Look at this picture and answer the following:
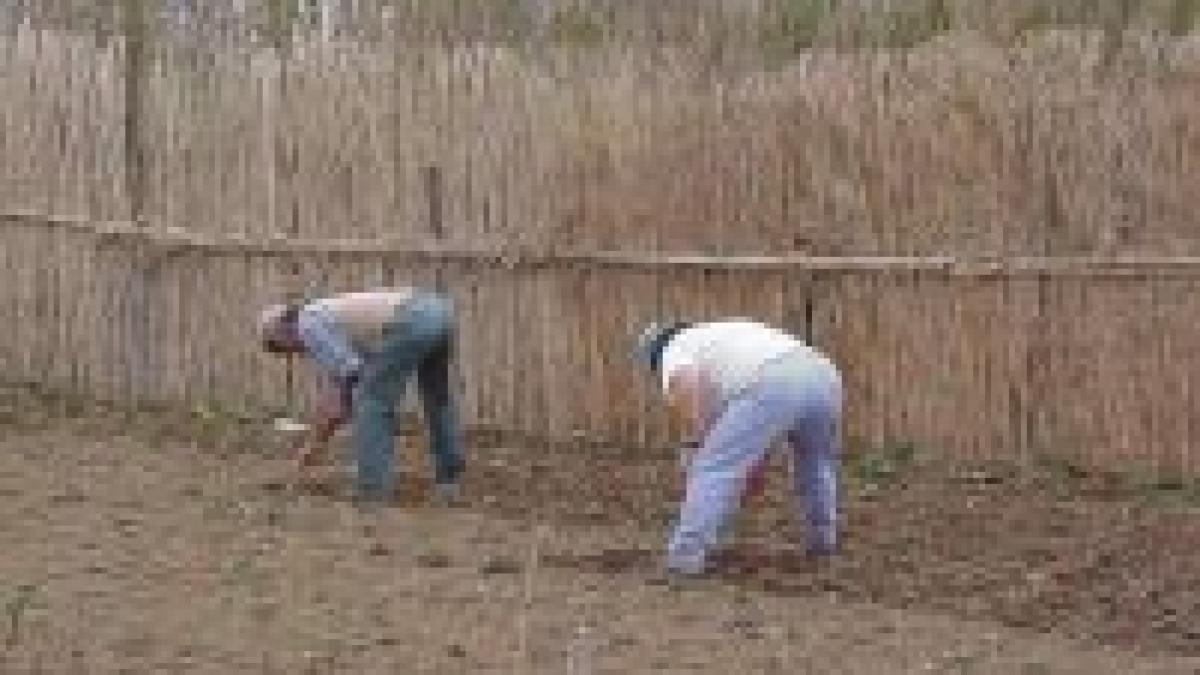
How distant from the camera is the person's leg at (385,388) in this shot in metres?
11.7

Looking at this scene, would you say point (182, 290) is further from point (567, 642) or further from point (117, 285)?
point (567, 642)

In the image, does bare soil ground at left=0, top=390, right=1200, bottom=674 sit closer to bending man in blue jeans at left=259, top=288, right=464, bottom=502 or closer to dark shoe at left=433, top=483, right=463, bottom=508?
dark shoe at left=433, top=483, right=463, bottom=508

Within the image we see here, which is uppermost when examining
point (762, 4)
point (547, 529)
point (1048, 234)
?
point (762, 4)

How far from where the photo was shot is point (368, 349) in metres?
11.8

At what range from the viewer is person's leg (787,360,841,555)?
33.8 feet

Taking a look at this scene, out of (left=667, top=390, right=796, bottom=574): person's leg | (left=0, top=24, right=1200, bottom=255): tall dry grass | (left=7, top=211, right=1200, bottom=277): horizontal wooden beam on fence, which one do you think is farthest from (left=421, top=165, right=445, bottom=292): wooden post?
(left=667, top=390, right=796, bottom=574): person's leg

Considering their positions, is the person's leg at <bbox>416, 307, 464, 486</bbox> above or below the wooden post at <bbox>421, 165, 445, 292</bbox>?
below

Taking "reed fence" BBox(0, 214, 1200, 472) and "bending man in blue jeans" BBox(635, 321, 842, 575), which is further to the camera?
"reed fence" BBox(0, 214, 1200, 472)

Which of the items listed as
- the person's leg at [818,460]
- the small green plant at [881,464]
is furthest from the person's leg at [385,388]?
the small green plant at [881,464]

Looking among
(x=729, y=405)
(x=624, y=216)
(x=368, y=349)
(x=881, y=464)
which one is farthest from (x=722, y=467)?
(x=624, y=216)

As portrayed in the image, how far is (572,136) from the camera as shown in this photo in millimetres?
13836

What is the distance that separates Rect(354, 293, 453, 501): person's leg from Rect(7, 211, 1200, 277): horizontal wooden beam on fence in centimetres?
193

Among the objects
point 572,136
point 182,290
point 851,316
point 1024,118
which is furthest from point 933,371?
point 182,290

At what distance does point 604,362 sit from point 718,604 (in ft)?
13.7
